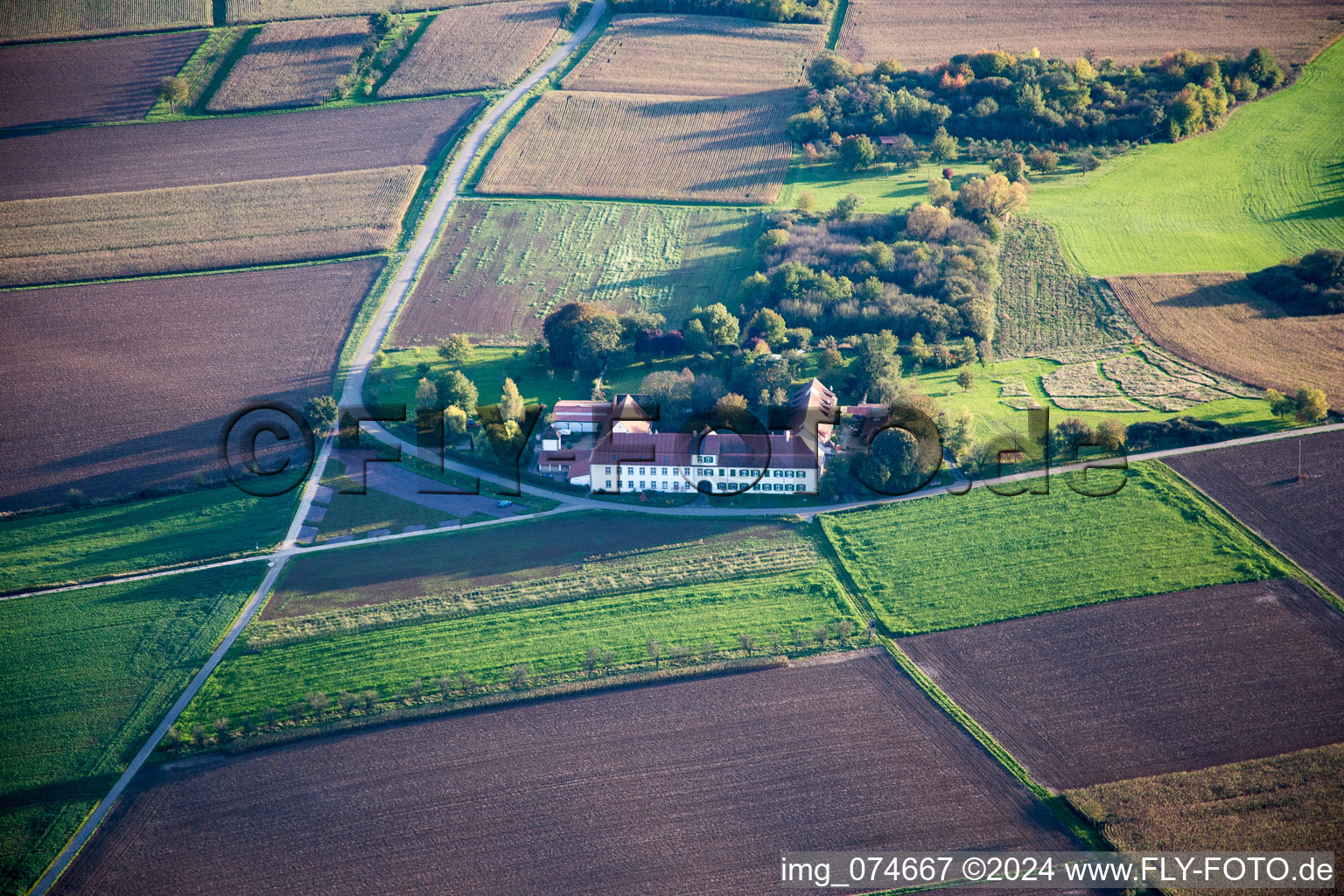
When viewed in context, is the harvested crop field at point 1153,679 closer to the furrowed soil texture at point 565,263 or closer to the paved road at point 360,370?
the paved road at point 360,370

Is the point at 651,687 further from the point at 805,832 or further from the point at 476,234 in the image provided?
the point at 476,234

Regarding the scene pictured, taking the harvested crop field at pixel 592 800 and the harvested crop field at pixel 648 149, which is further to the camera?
the harvested crop field at pixel 648 149

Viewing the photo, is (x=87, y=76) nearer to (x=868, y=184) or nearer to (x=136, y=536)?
(x=136, y=536)

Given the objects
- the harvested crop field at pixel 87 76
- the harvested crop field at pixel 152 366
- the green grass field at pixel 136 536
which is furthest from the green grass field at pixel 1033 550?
the harvested crop field at pixel 87 76

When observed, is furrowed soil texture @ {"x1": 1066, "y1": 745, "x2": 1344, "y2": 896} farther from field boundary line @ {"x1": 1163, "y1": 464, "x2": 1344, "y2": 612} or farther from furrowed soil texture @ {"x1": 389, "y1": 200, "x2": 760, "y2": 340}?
furrowed soil texture @ {"x1": 389, "y1": 200, "x2": 760, "y2": 340}

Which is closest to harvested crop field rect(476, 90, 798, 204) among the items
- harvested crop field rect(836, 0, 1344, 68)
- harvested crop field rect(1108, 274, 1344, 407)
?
harvested crop field rect(836, 0, 1344, 68)
